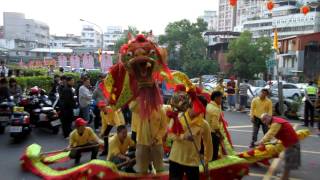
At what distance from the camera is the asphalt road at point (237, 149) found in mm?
7504

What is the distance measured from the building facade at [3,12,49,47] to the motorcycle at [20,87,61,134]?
7887cm

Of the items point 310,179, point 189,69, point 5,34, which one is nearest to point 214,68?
point 189,69

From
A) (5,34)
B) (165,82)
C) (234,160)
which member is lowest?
(234,160)

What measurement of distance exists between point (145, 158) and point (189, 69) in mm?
44734

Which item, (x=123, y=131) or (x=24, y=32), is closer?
(x=123, y=131)

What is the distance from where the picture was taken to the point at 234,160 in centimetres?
675

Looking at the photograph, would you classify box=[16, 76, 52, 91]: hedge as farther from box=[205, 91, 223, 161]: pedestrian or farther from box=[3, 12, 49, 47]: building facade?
box=[3, 12, 49, 47]: building facade

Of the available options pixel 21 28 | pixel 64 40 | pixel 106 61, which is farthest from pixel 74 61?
pixel 64 40

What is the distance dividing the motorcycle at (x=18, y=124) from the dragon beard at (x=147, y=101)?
19.2 feet

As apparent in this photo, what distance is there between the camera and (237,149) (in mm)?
9992

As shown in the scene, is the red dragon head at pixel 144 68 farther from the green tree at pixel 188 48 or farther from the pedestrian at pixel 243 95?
the green tree at pixel 188 48

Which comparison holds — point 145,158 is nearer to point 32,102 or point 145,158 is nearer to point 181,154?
point 181,154

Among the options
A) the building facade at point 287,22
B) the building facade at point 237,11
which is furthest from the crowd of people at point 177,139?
the building facade at point 237,11

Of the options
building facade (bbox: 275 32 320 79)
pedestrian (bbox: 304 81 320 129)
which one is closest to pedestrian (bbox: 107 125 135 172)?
pedestrian (bbox: 304 81 320 129)
